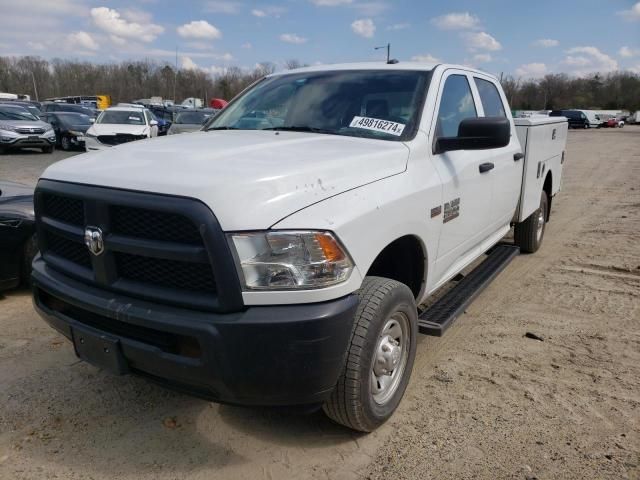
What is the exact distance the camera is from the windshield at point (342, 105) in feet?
10.6

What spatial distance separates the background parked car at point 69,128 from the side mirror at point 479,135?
20.4 meters

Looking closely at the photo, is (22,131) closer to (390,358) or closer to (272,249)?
(390,358)

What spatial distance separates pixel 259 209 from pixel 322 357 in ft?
2.16

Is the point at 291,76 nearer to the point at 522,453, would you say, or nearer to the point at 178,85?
the point at 522,453

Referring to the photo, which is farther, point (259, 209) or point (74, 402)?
point (74, 402)

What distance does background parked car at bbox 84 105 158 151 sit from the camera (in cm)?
1516

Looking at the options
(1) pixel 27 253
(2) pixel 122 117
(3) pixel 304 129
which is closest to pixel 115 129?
(2) pixel 122 117

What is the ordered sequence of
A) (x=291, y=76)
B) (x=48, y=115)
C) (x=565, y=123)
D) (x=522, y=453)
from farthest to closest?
(x=48, y=115) → (x=565, y=123) → (x=291, y=76) → (x=522, y=453)

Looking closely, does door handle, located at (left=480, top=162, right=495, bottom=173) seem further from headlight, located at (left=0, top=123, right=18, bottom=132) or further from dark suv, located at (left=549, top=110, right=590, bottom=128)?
dark suv, located at (left=549, top=110, right=590, bottom=128)

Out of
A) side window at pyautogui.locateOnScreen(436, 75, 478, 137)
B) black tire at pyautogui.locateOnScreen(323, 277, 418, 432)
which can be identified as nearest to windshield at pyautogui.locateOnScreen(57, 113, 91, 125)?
side window at pyautogui.locateOnScreen(436, 75, 478, 137)

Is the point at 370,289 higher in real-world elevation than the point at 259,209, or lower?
lower

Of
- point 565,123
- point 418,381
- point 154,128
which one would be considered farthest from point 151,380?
point 154,128

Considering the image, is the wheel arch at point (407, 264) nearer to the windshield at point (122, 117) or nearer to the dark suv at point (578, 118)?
the windshield at point (122, 117)

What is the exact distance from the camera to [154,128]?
55.5ft
